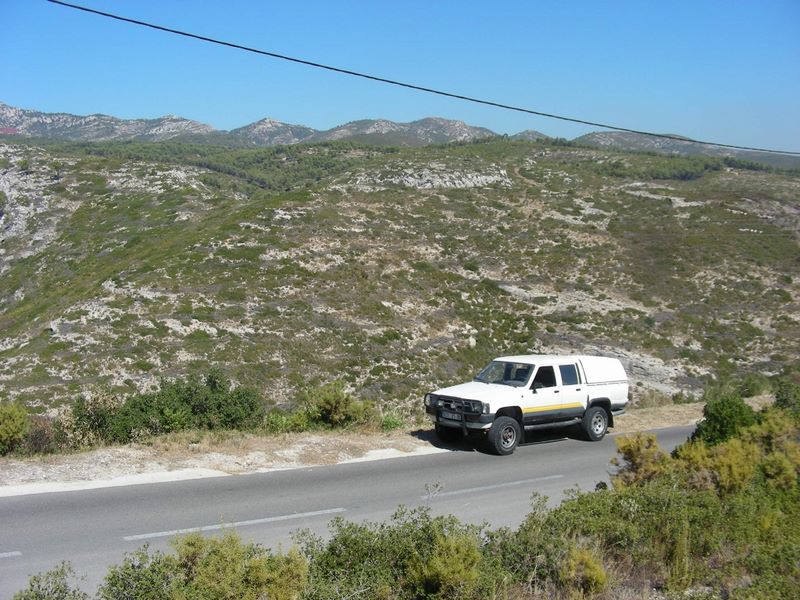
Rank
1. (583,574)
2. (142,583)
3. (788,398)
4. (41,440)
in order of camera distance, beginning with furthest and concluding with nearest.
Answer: (788,398), (41,440), (583,574), (142,583)

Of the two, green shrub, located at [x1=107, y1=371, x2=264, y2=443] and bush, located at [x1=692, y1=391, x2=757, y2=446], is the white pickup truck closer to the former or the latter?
bush, located at [x1=692, y1=391, x2=757, y2=446]

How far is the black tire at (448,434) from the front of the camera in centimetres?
1426

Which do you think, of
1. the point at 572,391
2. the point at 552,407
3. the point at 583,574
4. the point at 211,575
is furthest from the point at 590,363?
the point at 211,575

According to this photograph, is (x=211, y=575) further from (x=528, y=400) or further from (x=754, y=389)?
(x=754, y=389)

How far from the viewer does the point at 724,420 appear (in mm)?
11742

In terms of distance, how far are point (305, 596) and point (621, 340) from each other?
3734cm

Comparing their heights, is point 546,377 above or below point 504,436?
above

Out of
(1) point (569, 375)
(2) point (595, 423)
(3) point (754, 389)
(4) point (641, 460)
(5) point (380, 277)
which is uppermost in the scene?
(5) point (380, 277)

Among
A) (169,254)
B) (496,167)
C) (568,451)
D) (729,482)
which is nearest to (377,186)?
(496,167)

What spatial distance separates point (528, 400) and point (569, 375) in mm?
1537

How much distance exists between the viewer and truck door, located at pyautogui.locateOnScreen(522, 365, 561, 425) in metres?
14.1

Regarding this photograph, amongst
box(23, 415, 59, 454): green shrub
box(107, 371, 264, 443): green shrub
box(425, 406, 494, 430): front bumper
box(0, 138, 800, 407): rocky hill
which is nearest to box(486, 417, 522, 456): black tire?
box(425, 406, 494, 430): front bumper

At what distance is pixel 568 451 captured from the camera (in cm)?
1431

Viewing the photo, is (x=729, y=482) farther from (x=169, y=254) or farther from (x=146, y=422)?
(x=169, y=254)
